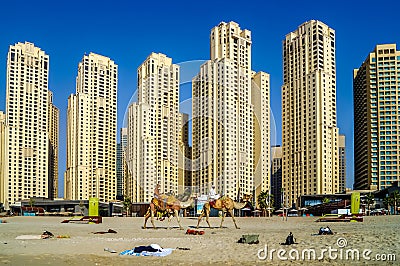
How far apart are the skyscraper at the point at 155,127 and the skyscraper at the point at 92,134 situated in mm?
27577

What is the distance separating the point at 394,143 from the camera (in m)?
118

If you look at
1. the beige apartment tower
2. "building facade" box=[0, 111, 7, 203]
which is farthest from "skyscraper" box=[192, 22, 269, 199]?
"building facade" box=[0, 111, 7, 203]

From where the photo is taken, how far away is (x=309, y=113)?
117m

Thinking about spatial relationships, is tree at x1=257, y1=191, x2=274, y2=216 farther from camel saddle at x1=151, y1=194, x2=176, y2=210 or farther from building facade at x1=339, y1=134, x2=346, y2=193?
camel saddle at x1=151, y1=194, x2=176, y2=210

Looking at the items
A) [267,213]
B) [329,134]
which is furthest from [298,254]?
[329,134]

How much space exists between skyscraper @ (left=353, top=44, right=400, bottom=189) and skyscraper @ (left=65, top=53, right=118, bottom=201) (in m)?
62.6

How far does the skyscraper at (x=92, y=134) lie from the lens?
133750mm

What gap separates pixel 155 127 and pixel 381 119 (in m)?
51.4

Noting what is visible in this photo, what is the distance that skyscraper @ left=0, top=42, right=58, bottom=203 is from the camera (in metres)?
128

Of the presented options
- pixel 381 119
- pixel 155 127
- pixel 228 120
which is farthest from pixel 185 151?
pixel 381 119

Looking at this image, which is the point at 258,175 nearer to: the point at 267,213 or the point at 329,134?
the point at 267,213

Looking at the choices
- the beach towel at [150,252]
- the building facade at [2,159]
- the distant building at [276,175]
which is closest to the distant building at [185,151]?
the building facade at [2,159]

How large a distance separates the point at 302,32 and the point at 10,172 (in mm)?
74535

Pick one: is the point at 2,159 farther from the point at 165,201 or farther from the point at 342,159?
the point at 165,201
